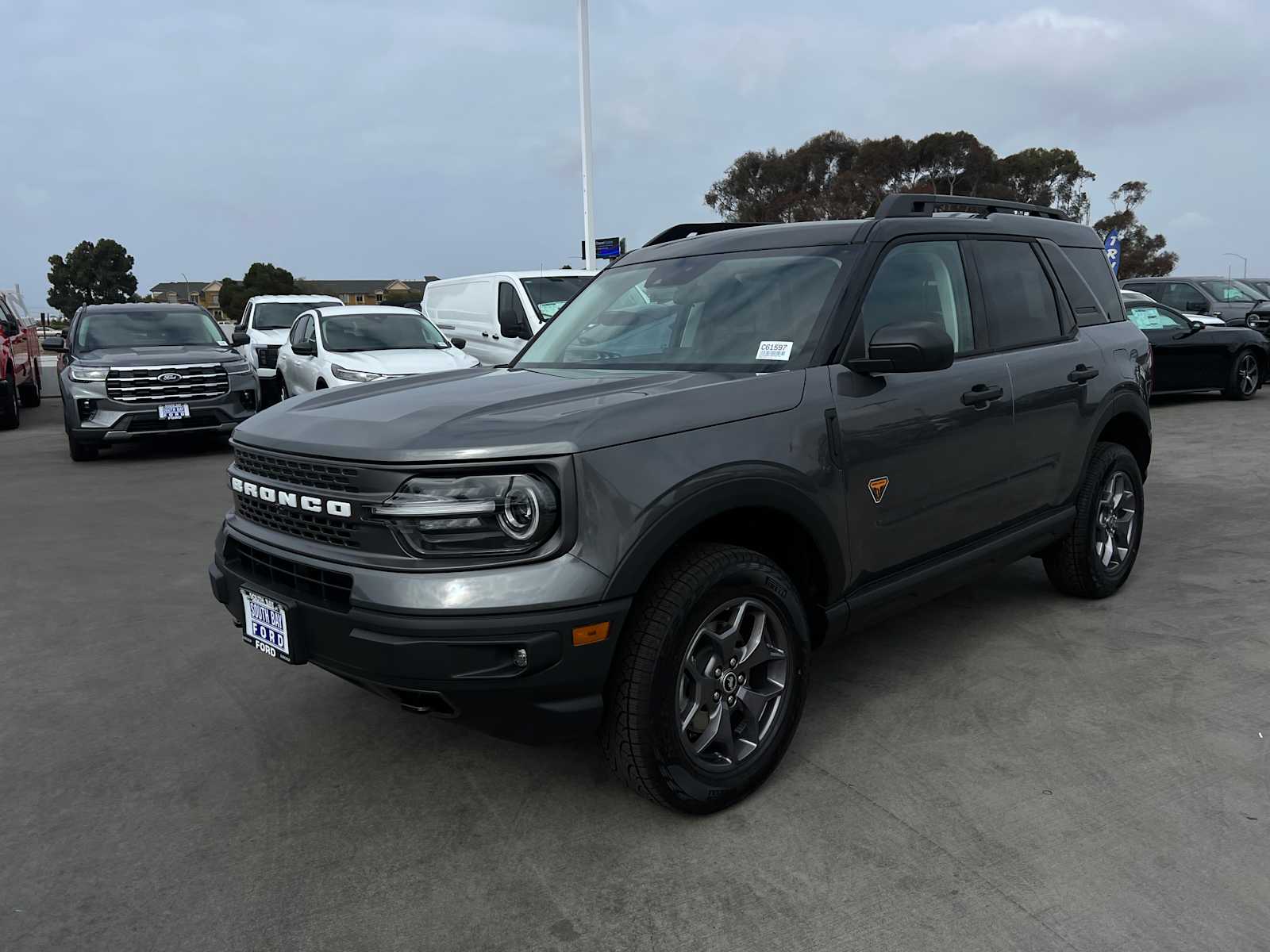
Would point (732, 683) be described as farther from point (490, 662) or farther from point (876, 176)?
point (876, 176)

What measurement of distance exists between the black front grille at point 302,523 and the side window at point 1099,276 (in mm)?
3709

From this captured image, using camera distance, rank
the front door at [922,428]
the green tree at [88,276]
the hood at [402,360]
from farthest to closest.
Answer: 1. the green tree at [88,276]
2. the hood at [402,360]
3. the front door at [922,428]

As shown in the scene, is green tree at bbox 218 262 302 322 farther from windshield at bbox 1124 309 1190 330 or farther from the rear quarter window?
the rear quarter window

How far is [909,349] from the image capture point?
3.13 m

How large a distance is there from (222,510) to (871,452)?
605 centimetres

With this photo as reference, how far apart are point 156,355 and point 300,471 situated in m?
8.74

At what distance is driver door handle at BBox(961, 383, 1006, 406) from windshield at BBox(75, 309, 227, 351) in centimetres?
1008

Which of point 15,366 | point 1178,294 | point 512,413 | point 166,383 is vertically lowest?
point 15,366

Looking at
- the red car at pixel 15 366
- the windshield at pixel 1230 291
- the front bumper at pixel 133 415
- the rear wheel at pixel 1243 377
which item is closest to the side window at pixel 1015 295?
the front bumper at pixel 133 415

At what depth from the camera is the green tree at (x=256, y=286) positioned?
85.6 metres

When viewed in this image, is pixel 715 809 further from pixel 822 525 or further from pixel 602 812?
pixel 822 525

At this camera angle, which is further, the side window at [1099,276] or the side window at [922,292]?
the side window at [1099,276]

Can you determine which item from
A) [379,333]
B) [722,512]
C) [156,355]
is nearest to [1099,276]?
[722,512]

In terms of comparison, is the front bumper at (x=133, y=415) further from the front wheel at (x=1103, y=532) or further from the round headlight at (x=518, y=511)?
the round headlight at (x=518, y=511)
